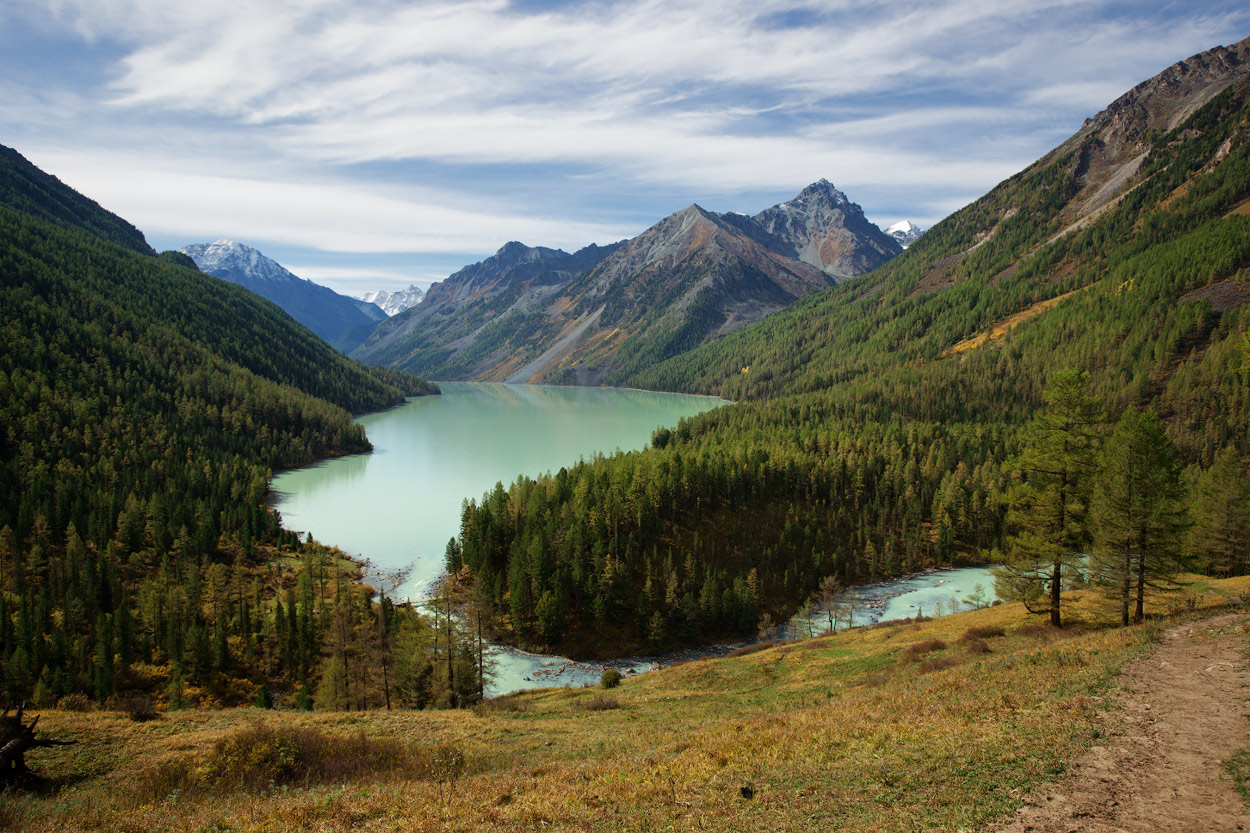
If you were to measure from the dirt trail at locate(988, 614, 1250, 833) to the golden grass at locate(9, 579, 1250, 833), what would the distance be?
1.98 feet

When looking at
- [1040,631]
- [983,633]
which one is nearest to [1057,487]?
[1040,631]

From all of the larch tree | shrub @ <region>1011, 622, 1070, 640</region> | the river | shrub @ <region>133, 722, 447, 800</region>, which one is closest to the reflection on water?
the river

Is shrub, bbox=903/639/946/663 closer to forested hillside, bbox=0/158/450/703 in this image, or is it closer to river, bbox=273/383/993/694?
river, bbox=273/383/993/694

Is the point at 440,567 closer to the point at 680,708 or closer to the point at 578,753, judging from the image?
the point at 680,708

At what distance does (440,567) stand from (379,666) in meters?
40.5

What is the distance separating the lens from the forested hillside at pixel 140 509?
5244cm

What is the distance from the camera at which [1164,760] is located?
45.5 feet

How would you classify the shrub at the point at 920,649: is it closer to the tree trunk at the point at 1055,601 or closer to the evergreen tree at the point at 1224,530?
the tree trunk at the point at 1055,601

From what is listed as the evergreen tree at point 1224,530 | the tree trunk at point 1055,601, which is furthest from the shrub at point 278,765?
the evergreen tree at point 1224,530

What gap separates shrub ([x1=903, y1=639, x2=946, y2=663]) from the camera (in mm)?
35953

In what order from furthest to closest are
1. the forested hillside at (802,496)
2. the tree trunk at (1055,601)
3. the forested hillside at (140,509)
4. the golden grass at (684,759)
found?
the forested hillside at (802,496) → the forested hillside at (140,509) → the tree trunk at (1055,601) → the golden grass at (684,759)

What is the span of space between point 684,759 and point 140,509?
100205mm

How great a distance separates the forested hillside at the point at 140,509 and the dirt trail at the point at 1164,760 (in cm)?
3482

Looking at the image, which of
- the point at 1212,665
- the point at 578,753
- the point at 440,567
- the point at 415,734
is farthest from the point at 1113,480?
the point at 440,567
